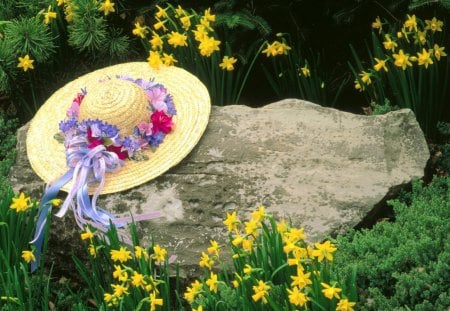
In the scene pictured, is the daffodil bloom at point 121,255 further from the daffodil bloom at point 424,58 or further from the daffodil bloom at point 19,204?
the daffodil bloom at point 424,58

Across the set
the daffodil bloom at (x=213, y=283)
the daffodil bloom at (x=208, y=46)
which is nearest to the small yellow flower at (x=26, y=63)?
the daffodil bloom at (x=208, y=46)

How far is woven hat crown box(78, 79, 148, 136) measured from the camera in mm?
3900

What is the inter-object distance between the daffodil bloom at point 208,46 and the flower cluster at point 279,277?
148 cm

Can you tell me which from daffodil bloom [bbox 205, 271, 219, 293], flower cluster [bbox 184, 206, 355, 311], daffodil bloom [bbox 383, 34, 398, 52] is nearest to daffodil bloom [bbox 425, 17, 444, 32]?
daffodil bloom [bbox 383, 34, 398, 52]

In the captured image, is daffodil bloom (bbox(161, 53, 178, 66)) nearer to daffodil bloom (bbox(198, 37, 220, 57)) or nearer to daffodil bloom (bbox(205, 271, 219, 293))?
daffodil bloom (bbox(198, 37, 220, 57))

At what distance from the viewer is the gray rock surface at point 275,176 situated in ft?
11.6

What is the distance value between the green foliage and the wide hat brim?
0.99 metres

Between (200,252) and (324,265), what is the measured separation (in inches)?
31.5

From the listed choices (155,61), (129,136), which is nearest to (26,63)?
(155,61)

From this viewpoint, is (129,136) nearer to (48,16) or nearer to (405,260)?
(48,16)

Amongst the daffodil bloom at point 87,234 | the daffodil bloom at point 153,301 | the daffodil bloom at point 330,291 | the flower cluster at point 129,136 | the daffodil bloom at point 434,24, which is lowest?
the daffodil bloom at point 153,301

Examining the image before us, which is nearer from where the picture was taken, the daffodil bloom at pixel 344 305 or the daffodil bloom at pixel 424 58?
the daffodil bloom at pixel 344 305

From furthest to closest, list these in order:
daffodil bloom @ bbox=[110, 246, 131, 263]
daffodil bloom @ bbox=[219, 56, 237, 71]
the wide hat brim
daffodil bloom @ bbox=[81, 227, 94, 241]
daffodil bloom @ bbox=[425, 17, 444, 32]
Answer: daffodil bloom @ bbox=[219, 56, 237, 71] → daffodil bloom @ bbox=[425, 17, 444, 32] → the wide hat brim → daffodil bloom @ bbox=[81, 227, 94, 241] → daffodil bloom @ bbox=[110, 246, 131, 263]

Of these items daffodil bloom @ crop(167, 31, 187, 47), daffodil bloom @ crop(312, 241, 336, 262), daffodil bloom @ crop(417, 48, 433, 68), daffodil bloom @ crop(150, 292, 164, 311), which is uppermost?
daffodil bloom @ crop(167, 31, 187, 47)
